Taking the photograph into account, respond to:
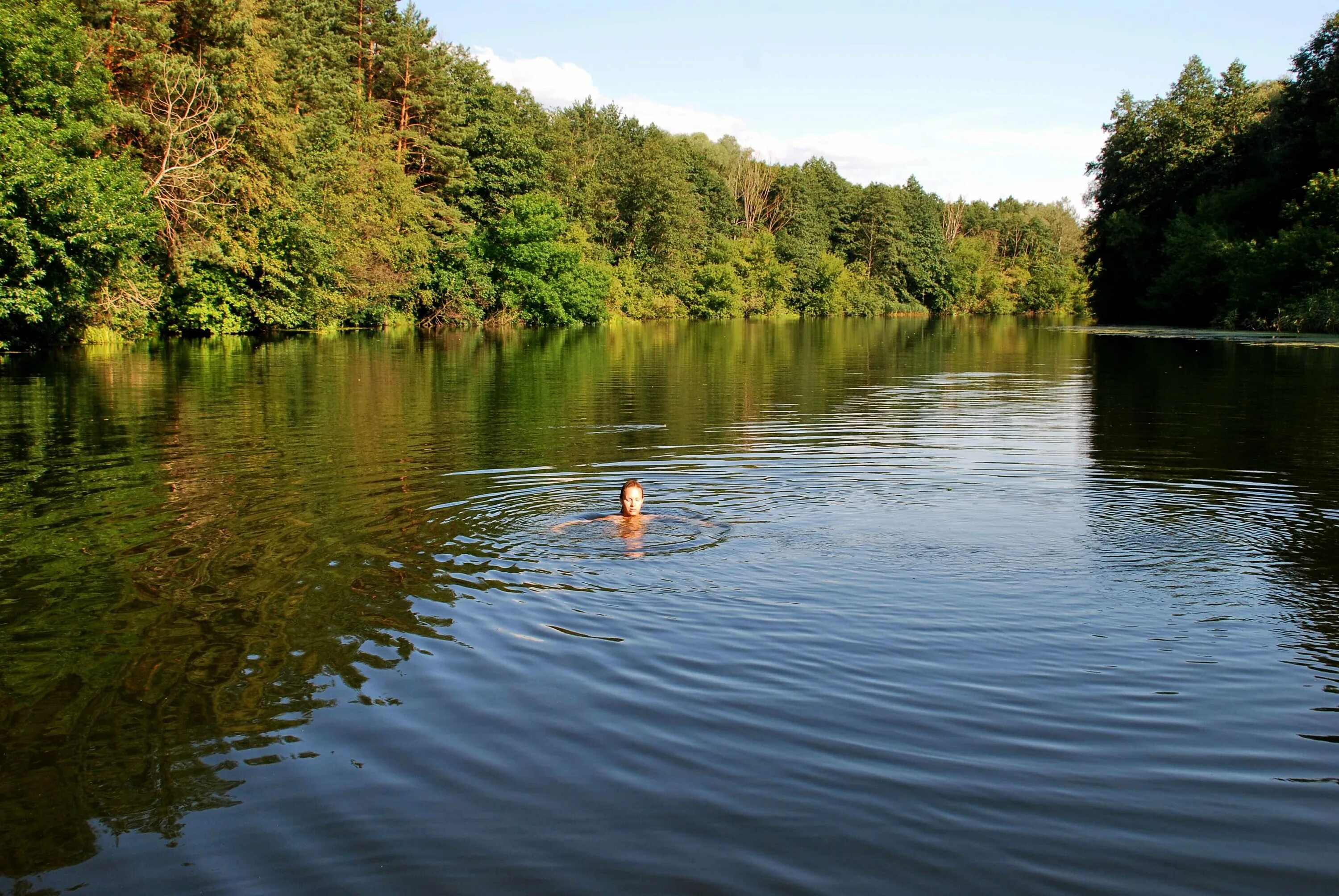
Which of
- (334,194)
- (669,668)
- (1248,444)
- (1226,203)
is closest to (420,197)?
(334,194)

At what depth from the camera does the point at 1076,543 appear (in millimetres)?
10656

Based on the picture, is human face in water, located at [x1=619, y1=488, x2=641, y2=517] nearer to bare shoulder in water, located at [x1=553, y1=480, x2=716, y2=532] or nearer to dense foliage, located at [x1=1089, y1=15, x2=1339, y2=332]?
bare shoulder in water, located at [x1=553, y1=480, x2=716, y2=532]

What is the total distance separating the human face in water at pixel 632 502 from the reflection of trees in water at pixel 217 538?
5.54 feet

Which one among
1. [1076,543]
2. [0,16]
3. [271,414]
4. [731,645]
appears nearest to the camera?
[731,645]

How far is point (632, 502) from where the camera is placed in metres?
11.2

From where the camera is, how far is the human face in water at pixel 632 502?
36.6ft

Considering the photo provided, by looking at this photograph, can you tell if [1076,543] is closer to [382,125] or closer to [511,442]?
[511,442]

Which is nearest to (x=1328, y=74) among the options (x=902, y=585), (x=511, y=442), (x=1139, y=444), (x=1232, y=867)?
(x=1139, y=444)

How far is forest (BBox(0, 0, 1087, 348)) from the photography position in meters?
33.2

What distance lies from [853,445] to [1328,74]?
186 feet

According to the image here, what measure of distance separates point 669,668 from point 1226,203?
2840 inches

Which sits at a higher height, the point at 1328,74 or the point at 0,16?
the point at 1328,74

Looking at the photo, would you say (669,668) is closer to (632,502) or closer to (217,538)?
(632,502)

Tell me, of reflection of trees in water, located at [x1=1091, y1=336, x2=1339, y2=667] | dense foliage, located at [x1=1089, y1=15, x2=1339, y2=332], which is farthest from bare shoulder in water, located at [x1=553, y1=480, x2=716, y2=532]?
dense foliage, located at [x1=1089, y1=15, x2=1339, y2=332]
